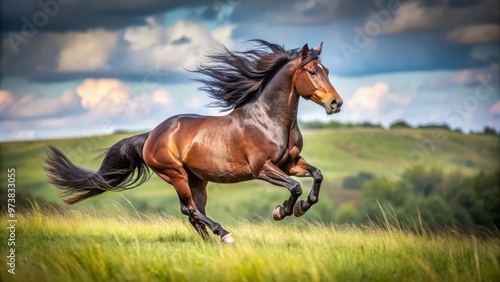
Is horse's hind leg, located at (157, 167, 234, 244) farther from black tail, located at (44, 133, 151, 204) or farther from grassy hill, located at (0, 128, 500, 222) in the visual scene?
grassy hill, located at (0, 128, 500, 222)

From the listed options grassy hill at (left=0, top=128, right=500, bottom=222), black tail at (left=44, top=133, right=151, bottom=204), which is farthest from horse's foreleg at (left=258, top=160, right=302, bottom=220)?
grassy hill at (left=0, top=128, right=500, bottom=222)

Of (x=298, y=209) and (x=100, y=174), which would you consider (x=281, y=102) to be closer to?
(x=298, y=209)

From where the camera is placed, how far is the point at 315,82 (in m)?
10.2

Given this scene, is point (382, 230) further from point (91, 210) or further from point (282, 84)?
point (91, 210)

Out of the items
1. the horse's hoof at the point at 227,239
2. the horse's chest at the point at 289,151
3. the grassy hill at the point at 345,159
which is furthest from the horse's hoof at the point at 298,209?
the grassy hill at the point at 345,159

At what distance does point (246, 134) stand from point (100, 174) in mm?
3232

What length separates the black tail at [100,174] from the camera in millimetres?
12602

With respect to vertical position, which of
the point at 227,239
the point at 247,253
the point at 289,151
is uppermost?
the point at 289,151

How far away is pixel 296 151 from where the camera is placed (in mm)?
10625

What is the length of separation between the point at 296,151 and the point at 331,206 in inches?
2995

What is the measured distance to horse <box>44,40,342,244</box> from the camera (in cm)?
1027

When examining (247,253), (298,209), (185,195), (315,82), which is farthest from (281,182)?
(247,253)

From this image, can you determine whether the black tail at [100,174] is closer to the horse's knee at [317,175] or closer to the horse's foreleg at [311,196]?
the horse's foreleg at [311,196]

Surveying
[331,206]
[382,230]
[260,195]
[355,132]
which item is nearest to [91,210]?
[382,230]
